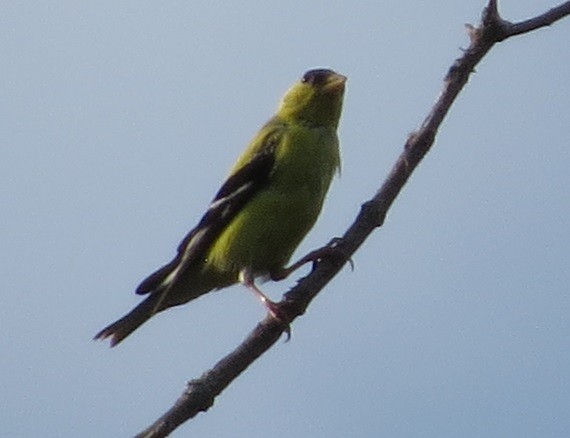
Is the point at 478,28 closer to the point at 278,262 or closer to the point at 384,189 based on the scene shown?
the point at 384,189

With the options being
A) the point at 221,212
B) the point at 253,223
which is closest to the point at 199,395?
the point at 253,223

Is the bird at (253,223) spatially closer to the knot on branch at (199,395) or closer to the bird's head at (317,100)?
the bird's head at (317,100)

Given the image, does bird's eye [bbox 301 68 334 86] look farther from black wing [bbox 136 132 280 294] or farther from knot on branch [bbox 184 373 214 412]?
knot on branch [bbox 184 373 214 412]

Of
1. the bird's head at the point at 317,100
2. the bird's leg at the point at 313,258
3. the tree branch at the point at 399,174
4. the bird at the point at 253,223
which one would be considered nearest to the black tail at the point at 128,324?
the bird at the point at 253,223

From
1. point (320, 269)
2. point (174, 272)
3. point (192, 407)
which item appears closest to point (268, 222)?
point (174, 272)

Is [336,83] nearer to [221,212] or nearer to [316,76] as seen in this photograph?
[316,76]

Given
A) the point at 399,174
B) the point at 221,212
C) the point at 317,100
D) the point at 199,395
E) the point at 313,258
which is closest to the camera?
the point at 199,395
